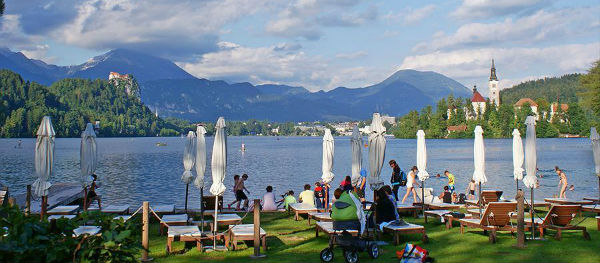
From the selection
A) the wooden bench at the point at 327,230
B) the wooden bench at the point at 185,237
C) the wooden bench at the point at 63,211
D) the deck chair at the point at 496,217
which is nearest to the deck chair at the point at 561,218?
the deck chair at the point at 496,217

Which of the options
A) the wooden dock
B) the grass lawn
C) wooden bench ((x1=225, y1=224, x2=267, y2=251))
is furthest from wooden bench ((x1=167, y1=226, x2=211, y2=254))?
the wooden dock

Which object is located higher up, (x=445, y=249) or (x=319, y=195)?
(x=319, y=195)

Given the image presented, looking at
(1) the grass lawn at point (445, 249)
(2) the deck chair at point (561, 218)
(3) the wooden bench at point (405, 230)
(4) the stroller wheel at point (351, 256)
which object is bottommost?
(1) the grass lawn at point (445, 249)

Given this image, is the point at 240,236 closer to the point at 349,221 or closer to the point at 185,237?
the point at 185,237

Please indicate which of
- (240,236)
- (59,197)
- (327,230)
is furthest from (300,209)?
(59,197)

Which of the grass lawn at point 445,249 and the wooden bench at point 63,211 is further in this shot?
the wooden bench at point 63,211

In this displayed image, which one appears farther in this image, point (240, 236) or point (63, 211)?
point (63, 211)

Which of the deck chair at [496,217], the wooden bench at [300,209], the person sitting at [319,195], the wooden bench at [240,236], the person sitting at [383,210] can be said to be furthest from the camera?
the person sitting at [319,195]

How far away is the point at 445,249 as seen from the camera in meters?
10.5

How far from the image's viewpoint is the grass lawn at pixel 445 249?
31.8 feet

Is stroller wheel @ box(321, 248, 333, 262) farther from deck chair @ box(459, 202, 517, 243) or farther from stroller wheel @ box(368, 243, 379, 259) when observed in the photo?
deck chair @ box(459, 202, 517, 243)

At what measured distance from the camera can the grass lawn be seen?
969 centimetres

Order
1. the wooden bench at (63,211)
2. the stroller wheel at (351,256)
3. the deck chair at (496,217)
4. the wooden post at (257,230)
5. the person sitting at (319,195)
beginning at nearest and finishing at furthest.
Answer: the stroller wheel at (351,256) < the wooden post at (257,230) < the deck chair at (496,217) < the wooden bench at (63,211) < the person sitting at (319,195)

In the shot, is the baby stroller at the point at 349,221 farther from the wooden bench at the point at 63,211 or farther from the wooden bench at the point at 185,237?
the wooden bench at the point at 63,211
